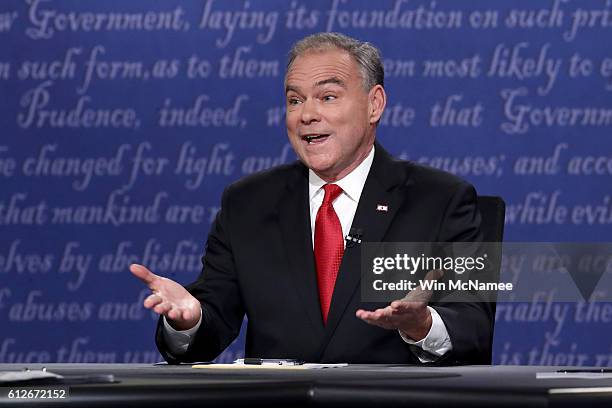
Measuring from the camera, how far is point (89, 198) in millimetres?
4773

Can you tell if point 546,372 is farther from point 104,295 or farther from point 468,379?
point 104,295

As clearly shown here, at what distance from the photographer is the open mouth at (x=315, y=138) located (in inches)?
102

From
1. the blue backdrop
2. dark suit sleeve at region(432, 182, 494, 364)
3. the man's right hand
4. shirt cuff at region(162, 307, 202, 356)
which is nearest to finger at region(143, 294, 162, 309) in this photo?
the man's right hand

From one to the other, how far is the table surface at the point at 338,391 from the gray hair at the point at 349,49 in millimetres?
1214

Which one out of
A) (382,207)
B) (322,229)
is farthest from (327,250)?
(382,207)

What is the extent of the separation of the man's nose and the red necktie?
0.70 feet

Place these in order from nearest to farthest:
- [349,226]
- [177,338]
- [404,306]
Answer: [404,306], [177,338], [349,226]

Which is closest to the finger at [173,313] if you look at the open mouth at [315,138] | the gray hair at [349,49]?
the open mouth at [315,138]

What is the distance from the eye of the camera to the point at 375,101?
272cm

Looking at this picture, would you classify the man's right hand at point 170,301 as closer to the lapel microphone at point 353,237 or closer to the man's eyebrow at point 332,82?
the lapel microphone at point 353,237

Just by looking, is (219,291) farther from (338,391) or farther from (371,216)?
(338,391)

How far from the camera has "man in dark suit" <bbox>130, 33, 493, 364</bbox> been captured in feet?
7.82

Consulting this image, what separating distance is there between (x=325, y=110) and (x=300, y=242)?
34 cm

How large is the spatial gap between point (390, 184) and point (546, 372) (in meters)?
0.97
